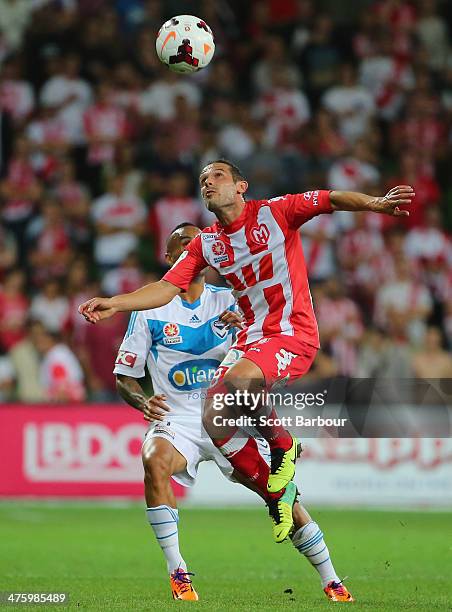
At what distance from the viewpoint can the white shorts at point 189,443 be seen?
8359 mm

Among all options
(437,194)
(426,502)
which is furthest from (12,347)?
(437,194)

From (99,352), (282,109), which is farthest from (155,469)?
(282,109)

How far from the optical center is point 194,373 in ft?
28.6

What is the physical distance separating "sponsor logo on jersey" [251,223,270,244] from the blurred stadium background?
7703 mm

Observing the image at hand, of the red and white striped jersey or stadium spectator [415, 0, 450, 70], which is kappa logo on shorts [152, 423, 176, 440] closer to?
the red and white striped jersey

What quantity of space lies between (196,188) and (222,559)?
26.2 ft

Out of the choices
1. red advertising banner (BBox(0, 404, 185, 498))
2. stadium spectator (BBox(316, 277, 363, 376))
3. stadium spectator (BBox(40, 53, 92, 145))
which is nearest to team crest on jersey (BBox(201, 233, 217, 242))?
red advertising banner (BBox(0, 404, 185, 498))

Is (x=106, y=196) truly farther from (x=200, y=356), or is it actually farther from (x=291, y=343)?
(x=291, y=343)

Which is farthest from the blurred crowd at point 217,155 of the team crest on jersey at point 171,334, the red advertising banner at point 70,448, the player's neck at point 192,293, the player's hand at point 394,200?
the player's hand at point 394,200

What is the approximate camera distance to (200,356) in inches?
342

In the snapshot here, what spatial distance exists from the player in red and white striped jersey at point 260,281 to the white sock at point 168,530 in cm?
56

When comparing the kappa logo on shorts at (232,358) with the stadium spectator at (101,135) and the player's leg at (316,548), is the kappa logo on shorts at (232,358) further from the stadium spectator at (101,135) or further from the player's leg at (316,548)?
the stadium spectator at (101,135)

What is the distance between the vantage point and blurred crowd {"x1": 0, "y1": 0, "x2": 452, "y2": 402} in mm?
15953

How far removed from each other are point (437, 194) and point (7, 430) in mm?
7276
